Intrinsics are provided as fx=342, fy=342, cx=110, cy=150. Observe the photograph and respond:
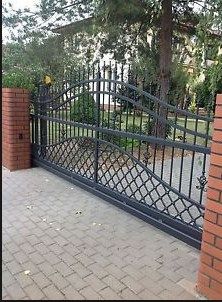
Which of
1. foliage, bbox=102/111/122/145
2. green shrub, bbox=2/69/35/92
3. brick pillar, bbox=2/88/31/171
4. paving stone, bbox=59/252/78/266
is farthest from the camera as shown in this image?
green shrub, bbox=2/69/35/92

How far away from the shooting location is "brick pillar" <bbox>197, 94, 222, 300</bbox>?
8.12 feet

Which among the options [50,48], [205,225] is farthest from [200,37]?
[50,48]

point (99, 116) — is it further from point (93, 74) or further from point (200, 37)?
point (200, 37)

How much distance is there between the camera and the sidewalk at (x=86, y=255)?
2.63 m

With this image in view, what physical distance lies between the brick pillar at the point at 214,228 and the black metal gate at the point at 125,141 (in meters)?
0.60

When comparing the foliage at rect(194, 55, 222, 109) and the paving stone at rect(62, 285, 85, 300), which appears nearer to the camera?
the paving stone at rect(62, 285, 85, 300)

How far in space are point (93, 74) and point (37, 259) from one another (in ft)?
8.40

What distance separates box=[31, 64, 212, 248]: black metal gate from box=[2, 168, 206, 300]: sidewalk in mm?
257

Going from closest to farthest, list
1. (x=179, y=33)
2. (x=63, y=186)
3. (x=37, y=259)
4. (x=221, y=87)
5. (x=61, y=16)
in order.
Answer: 1. (x=37, y=259)
2. (x=221, y=87)
3. (x=63, y=186)
4. (x=179, y=33)
5. (x=61, y=16)

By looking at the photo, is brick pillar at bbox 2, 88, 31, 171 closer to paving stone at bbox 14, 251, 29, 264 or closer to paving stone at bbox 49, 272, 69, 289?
paving stone at bbox 14, 251, 29, 264

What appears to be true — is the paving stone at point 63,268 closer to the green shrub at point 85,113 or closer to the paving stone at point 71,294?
the paving stone at point 71,294

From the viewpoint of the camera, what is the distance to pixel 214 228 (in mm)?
2518

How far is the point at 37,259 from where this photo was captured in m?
3.07

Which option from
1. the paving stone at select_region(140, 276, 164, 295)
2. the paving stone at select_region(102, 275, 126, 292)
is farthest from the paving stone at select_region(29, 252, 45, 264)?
the paving stone at select_region(140, 276, 164, 295)
